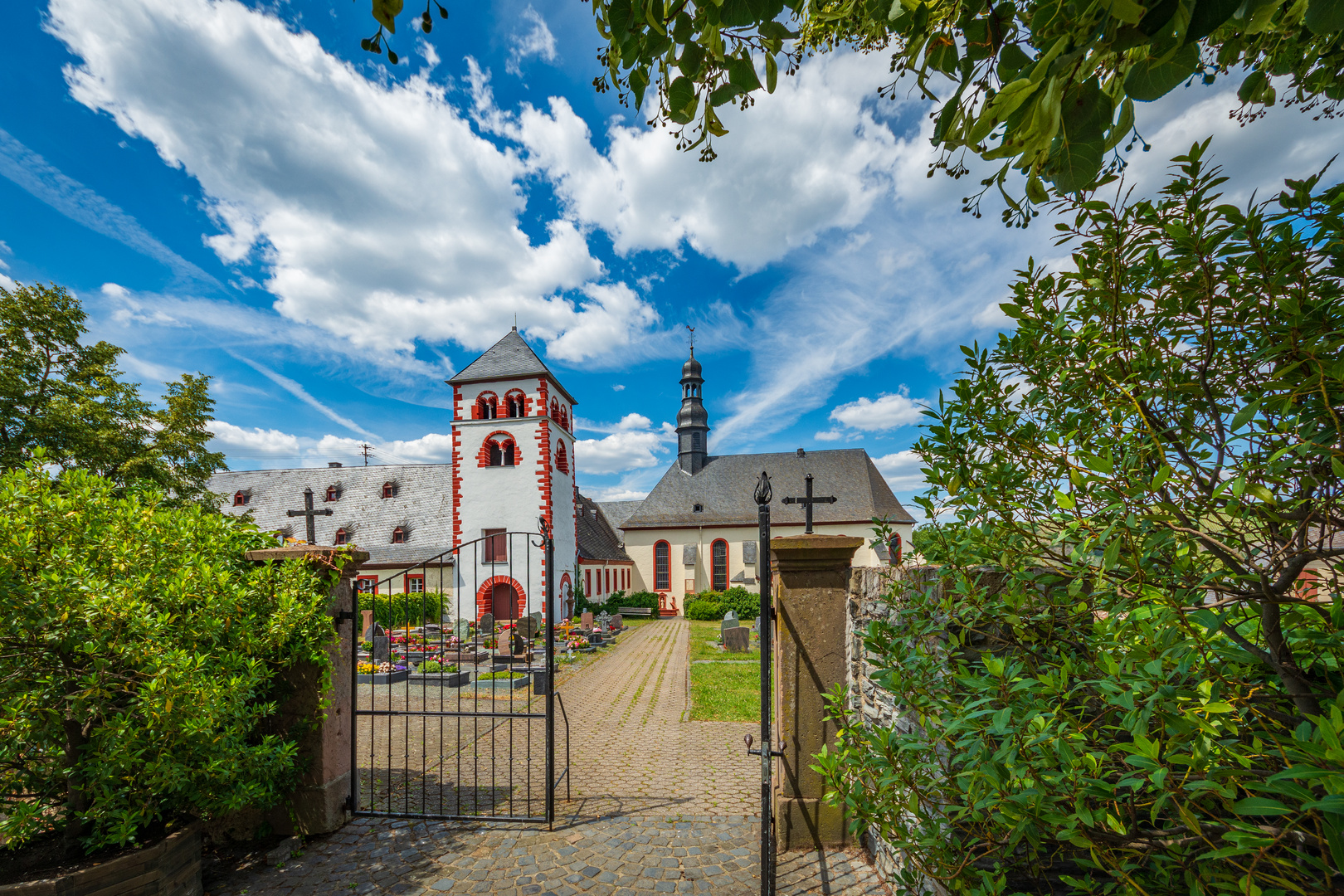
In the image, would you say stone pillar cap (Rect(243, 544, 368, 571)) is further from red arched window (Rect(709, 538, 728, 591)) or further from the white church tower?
red arched window (Rect(709, 538, 728, 591))

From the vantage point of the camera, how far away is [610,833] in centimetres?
462

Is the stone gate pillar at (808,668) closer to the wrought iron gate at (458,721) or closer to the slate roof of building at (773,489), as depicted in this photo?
the wrought iron gate at (458,721)

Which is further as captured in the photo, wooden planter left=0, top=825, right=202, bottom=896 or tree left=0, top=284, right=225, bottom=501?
tree left=0, top=284, right=225, bottom=501

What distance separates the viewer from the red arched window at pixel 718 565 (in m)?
29.3

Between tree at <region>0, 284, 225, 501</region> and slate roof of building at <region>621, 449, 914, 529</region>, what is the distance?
19.6 m

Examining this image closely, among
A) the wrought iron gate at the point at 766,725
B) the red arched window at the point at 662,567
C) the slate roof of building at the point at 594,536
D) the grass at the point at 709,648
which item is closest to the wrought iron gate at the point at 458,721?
the wrought iron gate at the point at 766,725

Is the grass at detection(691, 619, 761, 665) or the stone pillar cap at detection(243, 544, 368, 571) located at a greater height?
the stone pillar cap at detection(243, 544, 368, 571)

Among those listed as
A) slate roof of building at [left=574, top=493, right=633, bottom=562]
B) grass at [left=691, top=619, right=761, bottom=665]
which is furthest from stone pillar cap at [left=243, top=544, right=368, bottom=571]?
slate roof of building at [left=574, top=493, right=633, bottom=562]

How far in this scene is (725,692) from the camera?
35.1 ft

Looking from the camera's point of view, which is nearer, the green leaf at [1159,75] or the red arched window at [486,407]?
the green leaf at [1159,75]

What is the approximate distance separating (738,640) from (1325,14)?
16.2m

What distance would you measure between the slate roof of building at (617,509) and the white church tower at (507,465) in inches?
979

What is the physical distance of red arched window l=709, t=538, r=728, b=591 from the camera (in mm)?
29328

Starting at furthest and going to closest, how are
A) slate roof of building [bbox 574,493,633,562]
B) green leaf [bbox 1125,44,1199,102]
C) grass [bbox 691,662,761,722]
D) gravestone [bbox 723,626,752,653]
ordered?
slate roof of building [bbox 574,493,633,562] < gravestone [bbox 723,626,752,653] < grass [bbox 691,662,761,722] < green leaf [bbox 1125,44,1199,102]
